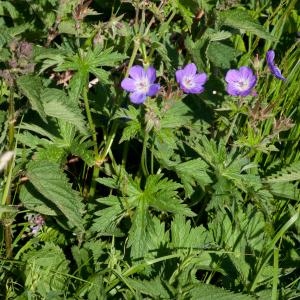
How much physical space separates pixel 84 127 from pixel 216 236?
2.36 feet

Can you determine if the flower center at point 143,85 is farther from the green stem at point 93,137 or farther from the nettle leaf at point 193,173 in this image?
the nettle leaf at point 193,173

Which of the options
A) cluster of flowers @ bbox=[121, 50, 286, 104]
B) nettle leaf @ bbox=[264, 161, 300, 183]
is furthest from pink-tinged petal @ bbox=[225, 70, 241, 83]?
nettle leaf @ bbox=[264, 161, 300, 183]

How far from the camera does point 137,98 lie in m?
2.35

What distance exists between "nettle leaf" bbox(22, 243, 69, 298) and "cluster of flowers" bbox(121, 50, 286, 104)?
70 cm

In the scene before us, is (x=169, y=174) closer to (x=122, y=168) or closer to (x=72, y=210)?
(x=122, y=168)

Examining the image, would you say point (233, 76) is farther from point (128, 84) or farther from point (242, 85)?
point (128, 84)

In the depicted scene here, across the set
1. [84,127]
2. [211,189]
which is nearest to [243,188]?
[211,189]

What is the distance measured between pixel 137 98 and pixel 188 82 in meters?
0.25

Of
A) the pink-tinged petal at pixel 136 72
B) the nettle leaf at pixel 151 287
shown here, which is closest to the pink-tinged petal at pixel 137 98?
the pink-tinged petal at pixel 136 72

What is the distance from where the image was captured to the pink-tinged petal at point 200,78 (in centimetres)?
250

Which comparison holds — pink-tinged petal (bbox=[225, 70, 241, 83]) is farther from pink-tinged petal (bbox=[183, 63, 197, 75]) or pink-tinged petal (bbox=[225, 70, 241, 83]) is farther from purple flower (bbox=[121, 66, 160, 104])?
purple flower (bbox=[121, 66, 160, 104])

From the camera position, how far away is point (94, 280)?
211cm

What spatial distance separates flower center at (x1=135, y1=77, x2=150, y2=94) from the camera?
7.70 feet

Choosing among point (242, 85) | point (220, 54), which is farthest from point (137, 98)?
point (220, 54)
